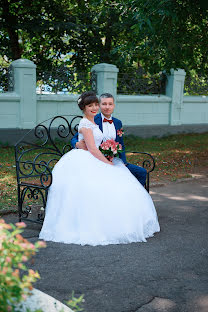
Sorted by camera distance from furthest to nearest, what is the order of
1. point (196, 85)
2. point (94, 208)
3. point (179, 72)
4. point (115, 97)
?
1. point (196, 85)
2. point (179, 72)
3. point (115, 97)
4. point (94, 208)

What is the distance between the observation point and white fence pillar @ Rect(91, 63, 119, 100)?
1283cm

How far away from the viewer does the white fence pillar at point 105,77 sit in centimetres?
1283

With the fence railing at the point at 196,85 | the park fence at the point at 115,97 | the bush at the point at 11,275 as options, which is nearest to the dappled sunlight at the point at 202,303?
the bush at the point at 11,275

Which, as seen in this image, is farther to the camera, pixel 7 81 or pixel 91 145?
pixel 7 81

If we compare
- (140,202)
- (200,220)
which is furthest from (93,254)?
(200,220)

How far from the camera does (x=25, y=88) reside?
11.5 meters

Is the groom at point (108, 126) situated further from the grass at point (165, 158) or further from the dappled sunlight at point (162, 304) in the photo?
the dappled sunlight at point (162, 304)

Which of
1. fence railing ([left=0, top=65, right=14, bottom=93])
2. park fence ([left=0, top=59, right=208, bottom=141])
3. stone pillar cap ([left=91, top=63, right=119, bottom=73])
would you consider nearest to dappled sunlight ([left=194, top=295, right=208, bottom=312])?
park fence ([left=0, top=59, right=208, bottom=141])

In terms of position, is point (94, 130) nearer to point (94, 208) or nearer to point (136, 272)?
point (94, 208)

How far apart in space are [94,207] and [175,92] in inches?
426

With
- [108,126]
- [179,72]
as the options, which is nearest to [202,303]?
[108,126]

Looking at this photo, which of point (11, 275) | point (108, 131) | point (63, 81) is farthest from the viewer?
point (63, 81)

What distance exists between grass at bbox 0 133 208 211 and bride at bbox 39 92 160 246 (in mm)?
1470

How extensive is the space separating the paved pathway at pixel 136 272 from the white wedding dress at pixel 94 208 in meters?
0.14
